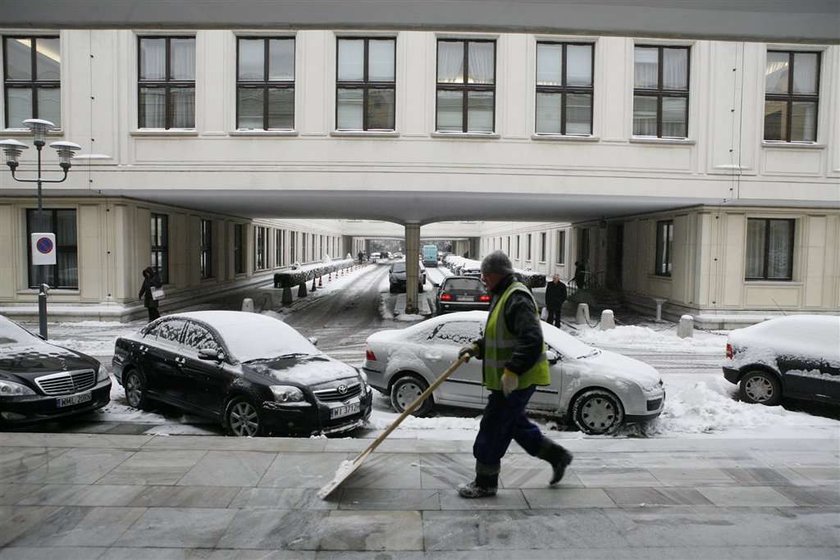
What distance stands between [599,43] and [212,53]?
11670 mm

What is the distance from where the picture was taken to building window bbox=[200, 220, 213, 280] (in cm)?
2501

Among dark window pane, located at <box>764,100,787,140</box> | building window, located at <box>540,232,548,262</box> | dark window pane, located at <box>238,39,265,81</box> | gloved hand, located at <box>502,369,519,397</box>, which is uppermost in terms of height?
dark window pane, located at <box>238,39,265,81</box>

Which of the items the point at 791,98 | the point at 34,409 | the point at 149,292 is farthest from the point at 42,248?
the point at 791,98

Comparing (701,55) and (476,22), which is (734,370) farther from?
(701,55)

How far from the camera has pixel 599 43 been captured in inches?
690

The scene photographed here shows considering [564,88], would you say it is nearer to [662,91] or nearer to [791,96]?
[662,91]

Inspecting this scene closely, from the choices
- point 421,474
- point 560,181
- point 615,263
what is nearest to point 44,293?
point 421,474

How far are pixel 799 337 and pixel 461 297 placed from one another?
1033 cm

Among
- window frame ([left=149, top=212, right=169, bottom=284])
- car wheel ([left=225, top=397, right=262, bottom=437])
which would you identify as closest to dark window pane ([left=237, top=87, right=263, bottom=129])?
window frame ([left=149, top=212, right=169, bottom=284])

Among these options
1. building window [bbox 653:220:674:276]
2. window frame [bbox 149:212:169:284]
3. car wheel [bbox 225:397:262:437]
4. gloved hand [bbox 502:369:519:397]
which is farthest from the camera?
building window [bbox 653:220:674:276]

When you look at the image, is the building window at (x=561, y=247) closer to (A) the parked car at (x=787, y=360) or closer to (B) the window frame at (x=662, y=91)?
(B) the window frame at (x=662, y=91)

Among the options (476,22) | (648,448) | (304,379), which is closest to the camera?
(476,22)

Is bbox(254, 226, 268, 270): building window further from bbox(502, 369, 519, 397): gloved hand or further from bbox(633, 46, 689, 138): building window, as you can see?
bbox(502, 369, 519, 397): gloved hand

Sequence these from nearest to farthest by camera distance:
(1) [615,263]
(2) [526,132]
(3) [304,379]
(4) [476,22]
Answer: (4) [476,22]
(3) [304,379]
(2) [526,132]
(1) [615,263]
